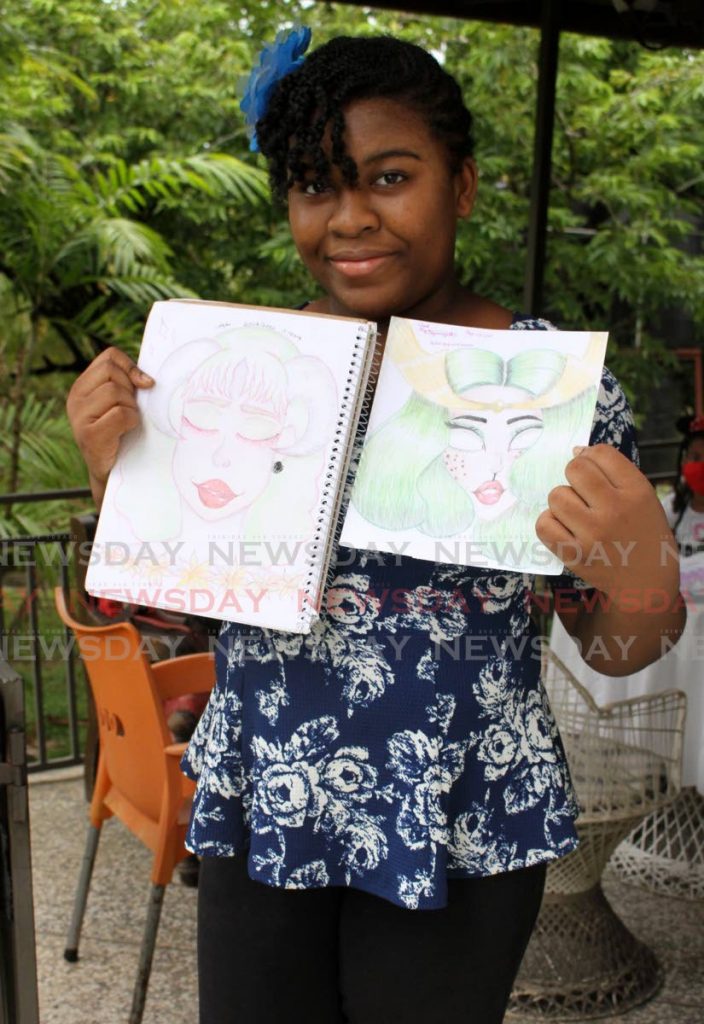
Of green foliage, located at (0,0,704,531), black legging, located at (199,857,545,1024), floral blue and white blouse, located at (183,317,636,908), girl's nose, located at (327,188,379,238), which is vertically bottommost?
black legging, located at (199,857,545,1024)

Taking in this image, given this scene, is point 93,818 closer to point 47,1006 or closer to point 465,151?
point 47,1006

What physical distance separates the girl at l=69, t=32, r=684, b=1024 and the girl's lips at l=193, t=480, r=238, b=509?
120 mm

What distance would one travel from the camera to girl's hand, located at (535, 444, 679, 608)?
114cm

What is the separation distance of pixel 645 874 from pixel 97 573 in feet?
9.18

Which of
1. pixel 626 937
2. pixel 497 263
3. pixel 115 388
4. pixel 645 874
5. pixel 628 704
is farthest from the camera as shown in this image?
pixel 497 263

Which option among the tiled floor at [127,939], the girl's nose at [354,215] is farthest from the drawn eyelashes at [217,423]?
the tiled floor at [127,939]

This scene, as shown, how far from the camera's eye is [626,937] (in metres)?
2.96

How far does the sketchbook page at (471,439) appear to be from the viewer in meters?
1.23

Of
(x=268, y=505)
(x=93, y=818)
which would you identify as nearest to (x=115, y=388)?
(x=268, y=505)

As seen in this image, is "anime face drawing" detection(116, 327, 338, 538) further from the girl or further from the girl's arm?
the girl's arm

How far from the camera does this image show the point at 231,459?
1313mm

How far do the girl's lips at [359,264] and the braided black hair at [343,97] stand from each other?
0.29ft

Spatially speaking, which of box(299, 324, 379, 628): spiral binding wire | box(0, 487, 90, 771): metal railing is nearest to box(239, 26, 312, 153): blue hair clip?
box(299, 324, 379, 628): spiral binding wire

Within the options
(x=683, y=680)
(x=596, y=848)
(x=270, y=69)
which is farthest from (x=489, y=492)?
(x=683, y=680)
